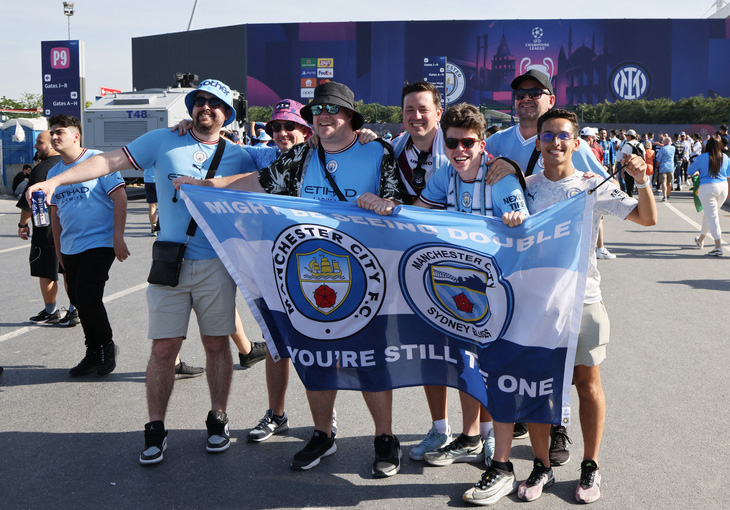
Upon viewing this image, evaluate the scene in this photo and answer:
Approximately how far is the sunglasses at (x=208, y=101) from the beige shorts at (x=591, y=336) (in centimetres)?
249

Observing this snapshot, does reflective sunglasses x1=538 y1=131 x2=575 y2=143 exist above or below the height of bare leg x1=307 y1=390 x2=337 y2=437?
above

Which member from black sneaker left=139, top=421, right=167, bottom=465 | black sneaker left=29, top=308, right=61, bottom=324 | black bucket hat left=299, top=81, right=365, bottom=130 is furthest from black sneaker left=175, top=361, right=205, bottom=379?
black bucket hat left=299, top=81, right=365, bottom=130

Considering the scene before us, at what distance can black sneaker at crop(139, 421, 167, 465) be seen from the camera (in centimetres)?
414

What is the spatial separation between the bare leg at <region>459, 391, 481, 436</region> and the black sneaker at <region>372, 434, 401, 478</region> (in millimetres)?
435

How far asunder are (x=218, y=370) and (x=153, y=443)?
23.0 inches

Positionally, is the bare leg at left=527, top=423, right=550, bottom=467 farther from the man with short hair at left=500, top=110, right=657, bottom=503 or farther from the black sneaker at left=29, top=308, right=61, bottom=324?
the black sneaker at left=29, top=308, right=61, bottom=324

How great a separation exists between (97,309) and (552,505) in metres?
3.81


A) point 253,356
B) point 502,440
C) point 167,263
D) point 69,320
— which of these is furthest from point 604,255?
point 167,263

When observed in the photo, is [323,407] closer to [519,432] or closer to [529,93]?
[519,432]

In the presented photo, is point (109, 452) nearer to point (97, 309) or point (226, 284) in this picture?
point (226, 284)

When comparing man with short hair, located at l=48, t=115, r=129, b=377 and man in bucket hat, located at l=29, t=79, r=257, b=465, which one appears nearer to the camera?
man in bucket hat, located at l=29, t=79, r=257, b=465

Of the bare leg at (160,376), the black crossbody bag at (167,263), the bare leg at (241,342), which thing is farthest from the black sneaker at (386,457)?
the bare leg at (241,342)

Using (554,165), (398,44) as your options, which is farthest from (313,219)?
(398,44)

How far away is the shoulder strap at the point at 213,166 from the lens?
14.6 ft
